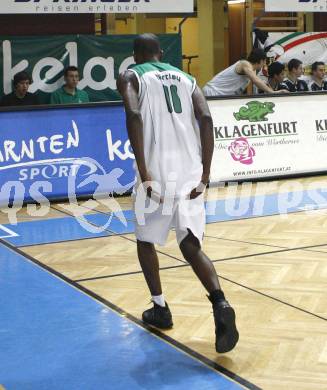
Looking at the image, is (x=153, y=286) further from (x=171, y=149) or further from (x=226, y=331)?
(x=171, y=149)

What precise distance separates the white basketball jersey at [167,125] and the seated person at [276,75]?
27.0 ft

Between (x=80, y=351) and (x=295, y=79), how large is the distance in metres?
9.47

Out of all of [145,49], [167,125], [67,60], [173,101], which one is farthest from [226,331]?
[67,60]

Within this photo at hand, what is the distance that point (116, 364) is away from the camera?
14.0 ft

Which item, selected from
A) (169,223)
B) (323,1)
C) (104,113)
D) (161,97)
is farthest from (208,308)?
(323,1)

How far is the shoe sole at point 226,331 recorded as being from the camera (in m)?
4.24

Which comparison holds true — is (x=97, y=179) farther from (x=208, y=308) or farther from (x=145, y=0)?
(x=208, y=308)

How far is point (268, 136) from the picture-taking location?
1095 cm

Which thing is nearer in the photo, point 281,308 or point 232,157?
point 281,308

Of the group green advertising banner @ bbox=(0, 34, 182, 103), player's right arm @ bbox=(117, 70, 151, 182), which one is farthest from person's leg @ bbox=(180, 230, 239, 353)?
green advertising banner @ bbox=(0, 34, 182, 103)

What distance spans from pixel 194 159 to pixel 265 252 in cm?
269

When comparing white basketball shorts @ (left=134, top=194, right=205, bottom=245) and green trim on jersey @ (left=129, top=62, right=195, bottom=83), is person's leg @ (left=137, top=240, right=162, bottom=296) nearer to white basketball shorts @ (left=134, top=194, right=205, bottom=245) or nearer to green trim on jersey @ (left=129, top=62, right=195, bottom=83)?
white basketball shorts @ (left=134, top=194, right=205, bottom=245)

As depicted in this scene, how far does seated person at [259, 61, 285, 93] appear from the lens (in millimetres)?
12430

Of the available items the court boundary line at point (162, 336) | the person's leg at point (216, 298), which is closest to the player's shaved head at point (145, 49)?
the person's leg at point (216, 298)
